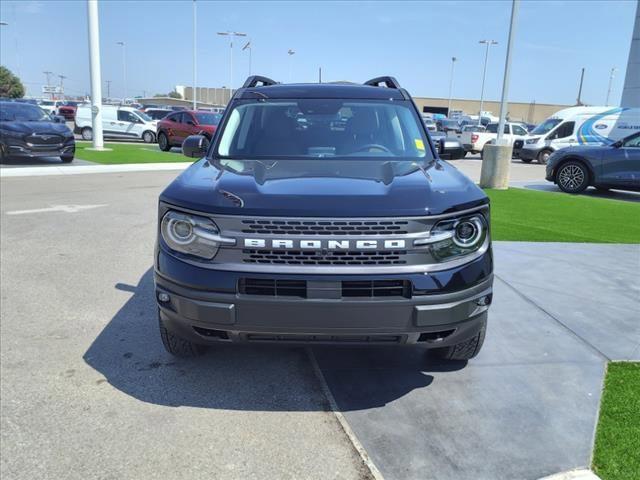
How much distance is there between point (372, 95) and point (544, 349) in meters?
2.35

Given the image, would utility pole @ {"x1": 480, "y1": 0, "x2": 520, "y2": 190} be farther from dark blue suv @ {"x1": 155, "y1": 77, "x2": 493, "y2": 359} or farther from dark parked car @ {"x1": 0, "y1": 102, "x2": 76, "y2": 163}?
dark parked car @ {"x1": 0, "y1": 102, "x2": 76, "y2": 163}

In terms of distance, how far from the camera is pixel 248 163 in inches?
144

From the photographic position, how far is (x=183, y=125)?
21.7m

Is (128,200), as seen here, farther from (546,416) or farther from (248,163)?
(546,416)

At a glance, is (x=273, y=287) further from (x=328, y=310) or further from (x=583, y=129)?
(x=583, y=129)

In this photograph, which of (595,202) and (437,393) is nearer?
(437,393)

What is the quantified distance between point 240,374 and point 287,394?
0.41 m

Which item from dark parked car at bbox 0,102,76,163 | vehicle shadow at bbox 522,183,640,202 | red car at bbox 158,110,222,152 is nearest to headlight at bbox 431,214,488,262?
vehicle shadow at bbox 522,183,640,202

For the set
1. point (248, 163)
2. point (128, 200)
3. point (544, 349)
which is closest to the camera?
point (248, 163)

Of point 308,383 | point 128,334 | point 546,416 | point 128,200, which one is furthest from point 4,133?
point 546,416

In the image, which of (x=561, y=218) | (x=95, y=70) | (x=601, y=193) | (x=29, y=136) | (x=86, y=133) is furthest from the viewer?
(x=86, y=133)

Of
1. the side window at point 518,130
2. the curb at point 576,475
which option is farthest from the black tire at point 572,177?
the side window at point 518,130

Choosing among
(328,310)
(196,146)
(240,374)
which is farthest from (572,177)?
(328,310)

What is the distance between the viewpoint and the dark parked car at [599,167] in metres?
12.3
